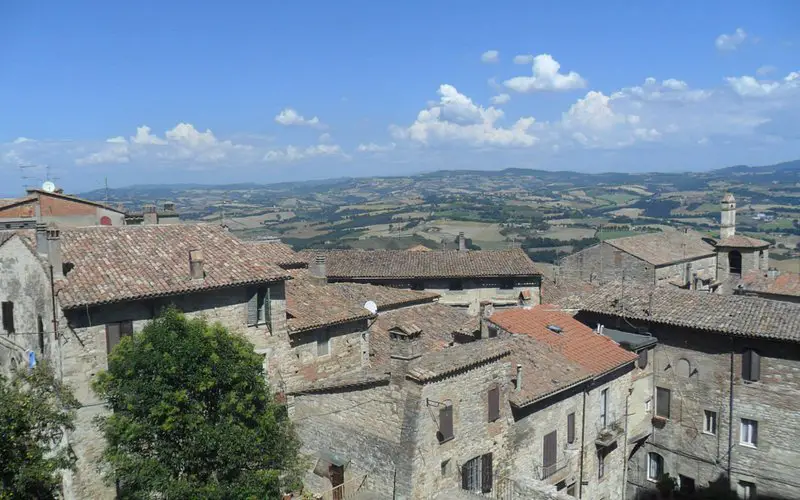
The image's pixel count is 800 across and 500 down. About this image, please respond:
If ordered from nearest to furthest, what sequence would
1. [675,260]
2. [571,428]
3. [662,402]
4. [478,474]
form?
[478,474], [571,428], [662,402], [675,260]

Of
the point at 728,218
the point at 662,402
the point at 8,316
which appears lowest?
the point at 662,402

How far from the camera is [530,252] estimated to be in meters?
118

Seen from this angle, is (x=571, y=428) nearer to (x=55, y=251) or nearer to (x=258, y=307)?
(x=258, y=307)

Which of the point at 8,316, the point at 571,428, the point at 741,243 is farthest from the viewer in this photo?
the point at 741,243

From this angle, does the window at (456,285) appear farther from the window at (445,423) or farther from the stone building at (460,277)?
the window at (445,423)

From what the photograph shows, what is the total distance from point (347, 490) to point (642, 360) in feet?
51.8

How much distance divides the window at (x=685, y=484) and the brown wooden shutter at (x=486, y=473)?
14561mm

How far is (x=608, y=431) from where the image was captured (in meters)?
24.6

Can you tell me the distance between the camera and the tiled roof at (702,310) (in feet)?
86.3

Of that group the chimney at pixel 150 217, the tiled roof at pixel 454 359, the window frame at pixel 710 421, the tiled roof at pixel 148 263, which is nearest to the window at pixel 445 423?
the tiled roof at pixel 454 359

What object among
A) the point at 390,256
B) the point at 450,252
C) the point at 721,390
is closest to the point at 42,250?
the point at 721,390

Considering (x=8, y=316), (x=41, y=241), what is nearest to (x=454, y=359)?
(x=41, y=241)

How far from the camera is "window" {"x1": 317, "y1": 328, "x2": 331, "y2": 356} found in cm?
2547

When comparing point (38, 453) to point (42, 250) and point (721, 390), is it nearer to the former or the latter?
point (42, 250)
